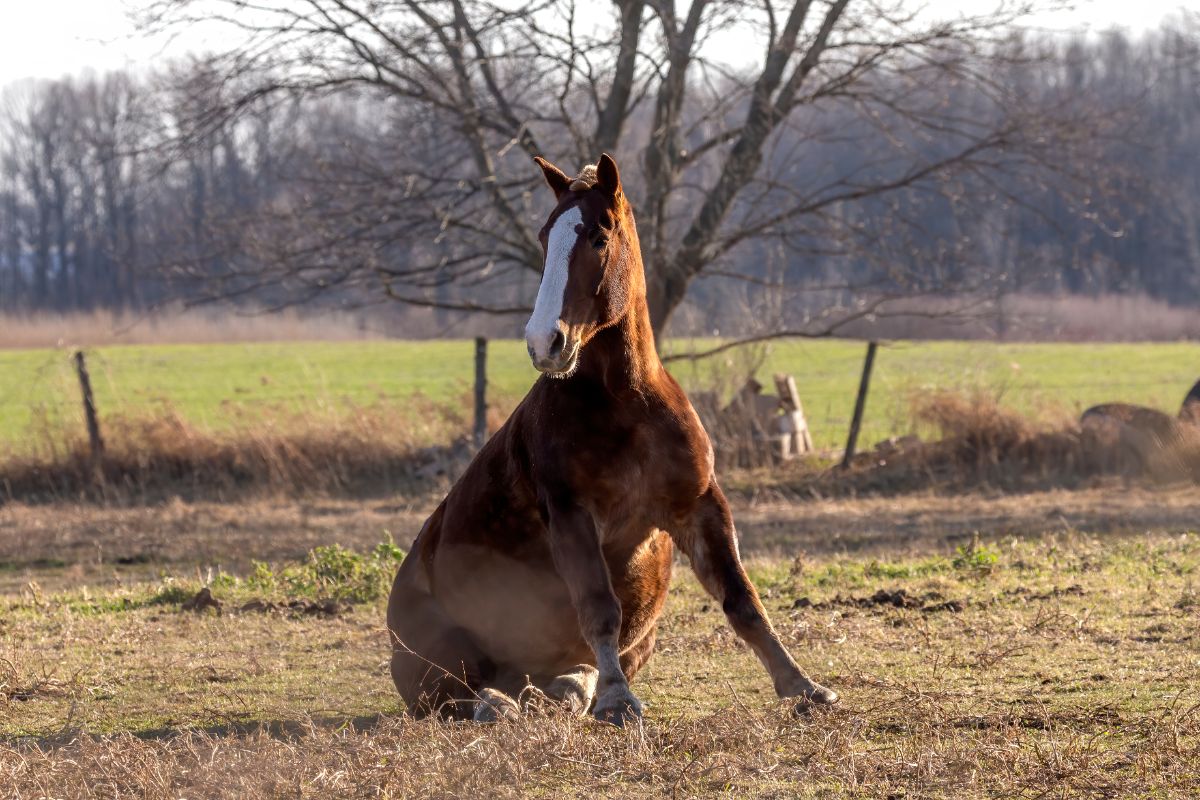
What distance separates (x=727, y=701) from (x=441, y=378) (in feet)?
92.0

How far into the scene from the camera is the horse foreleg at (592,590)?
456 centimetres

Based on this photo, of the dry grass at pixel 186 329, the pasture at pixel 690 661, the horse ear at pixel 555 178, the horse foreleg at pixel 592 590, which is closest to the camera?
the pasture at pixel 690 661

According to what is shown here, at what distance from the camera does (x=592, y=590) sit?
4574 millimetres

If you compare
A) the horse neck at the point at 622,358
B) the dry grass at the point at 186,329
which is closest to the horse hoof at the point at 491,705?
the horse neck at the point at 622,358

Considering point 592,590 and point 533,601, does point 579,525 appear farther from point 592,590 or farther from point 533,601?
point 533,601

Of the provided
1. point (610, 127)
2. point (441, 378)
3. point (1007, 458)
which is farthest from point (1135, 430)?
point (441, 378)

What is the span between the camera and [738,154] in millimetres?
14969

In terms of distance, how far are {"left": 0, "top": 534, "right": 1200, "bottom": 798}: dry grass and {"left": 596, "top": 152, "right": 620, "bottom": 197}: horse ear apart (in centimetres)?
189

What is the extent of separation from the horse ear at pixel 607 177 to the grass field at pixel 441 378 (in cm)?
1034

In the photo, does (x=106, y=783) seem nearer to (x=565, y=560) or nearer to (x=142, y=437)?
(x=565, y=560)

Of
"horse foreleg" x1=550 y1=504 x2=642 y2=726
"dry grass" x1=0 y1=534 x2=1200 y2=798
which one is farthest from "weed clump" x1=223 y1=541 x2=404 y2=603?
"horse foreleg" x1=550 y1=504 x2=642 y2=726

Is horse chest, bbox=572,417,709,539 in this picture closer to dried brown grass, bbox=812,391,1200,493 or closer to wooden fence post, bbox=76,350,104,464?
dried brown grass, bbox=812,391,1200,493

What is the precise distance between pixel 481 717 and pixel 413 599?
0.78 meters

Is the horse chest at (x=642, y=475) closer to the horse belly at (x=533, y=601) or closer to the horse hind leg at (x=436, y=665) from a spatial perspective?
the horse belly at (x=533, y=601)
